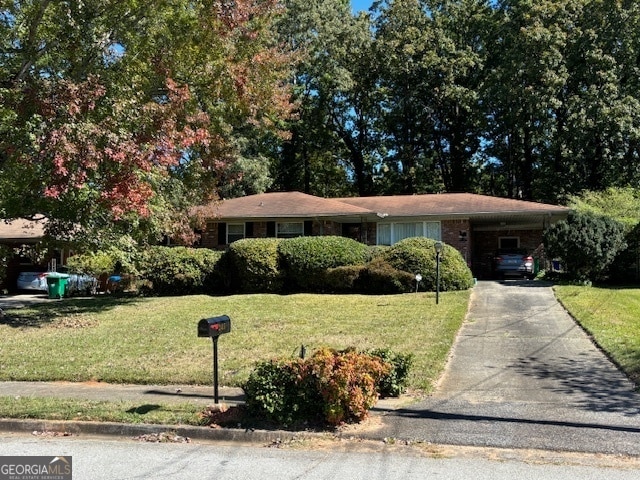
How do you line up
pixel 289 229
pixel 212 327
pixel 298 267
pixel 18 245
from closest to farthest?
pixel 212 327
pixel 298 267
pixel 289 229
pixel 18 245

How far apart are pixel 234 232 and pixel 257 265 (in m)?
6.51

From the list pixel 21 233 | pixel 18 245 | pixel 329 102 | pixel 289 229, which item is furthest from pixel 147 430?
pixel 329 102

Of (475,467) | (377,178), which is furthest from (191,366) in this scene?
(377,178)

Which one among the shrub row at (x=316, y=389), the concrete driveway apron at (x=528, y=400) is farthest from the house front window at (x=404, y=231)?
the shrub row at (x=316, y=389)

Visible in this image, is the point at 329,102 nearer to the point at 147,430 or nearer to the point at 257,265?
the point at 257,265

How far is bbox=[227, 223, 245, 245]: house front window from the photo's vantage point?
2628 centimetres

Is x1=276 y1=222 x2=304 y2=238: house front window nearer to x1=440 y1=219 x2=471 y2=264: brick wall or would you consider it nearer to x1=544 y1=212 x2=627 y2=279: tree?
x1=440 y1=219 x2=471 y2=264: brick wall

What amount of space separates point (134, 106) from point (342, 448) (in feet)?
31.8

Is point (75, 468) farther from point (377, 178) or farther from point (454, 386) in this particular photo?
point (377, 178)

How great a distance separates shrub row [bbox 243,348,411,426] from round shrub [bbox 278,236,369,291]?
42.8 ft

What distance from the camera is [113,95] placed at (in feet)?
43.0

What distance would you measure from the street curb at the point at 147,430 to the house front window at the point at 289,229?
18.9 metres

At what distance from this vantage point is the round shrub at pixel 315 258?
19.8m

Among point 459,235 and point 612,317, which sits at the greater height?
point 459,235
